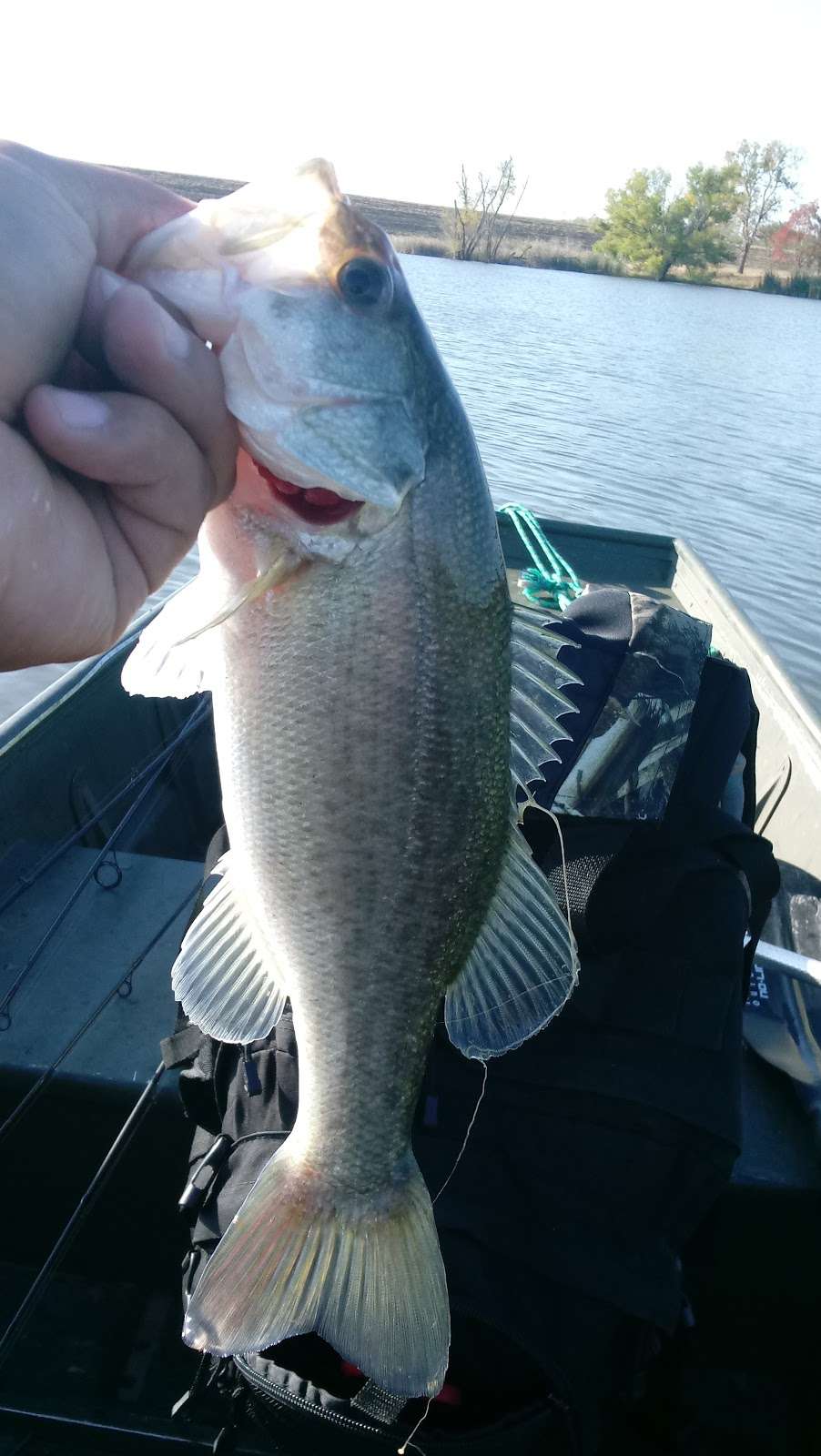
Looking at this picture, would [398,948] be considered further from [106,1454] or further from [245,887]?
[106,1454]

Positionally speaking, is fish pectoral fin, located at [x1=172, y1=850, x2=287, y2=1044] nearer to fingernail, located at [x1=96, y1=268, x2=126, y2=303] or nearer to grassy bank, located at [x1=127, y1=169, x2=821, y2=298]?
fingernail, located at [x1=96, y1=268, x2=126, y2=303]

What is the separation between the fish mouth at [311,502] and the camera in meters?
1.53

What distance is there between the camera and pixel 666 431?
16688mm

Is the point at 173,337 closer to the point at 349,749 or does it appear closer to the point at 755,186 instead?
the point at 349,749

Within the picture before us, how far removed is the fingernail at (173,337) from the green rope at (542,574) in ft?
12.8

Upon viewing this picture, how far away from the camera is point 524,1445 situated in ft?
6.13

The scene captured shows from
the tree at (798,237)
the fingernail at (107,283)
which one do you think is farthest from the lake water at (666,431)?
the tree at (798,237)

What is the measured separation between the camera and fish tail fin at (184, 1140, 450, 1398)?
1583 mm

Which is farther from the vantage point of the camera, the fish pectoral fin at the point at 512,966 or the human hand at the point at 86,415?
the fish pectoral fin at the point at 512,966

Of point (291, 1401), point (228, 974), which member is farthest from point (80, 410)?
point (291, 1401)

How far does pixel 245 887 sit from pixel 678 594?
19.7 ft

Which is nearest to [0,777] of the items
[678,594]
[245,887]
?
[245,887]

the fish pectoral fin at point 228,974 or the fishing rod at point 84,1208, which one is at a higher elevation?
the fish pectoral fin at point 228,974

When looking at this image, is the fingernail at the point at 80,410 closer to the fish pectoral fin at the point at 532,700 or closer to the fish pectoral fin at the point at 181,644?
the fish pectoral fin at the point at 181,644
